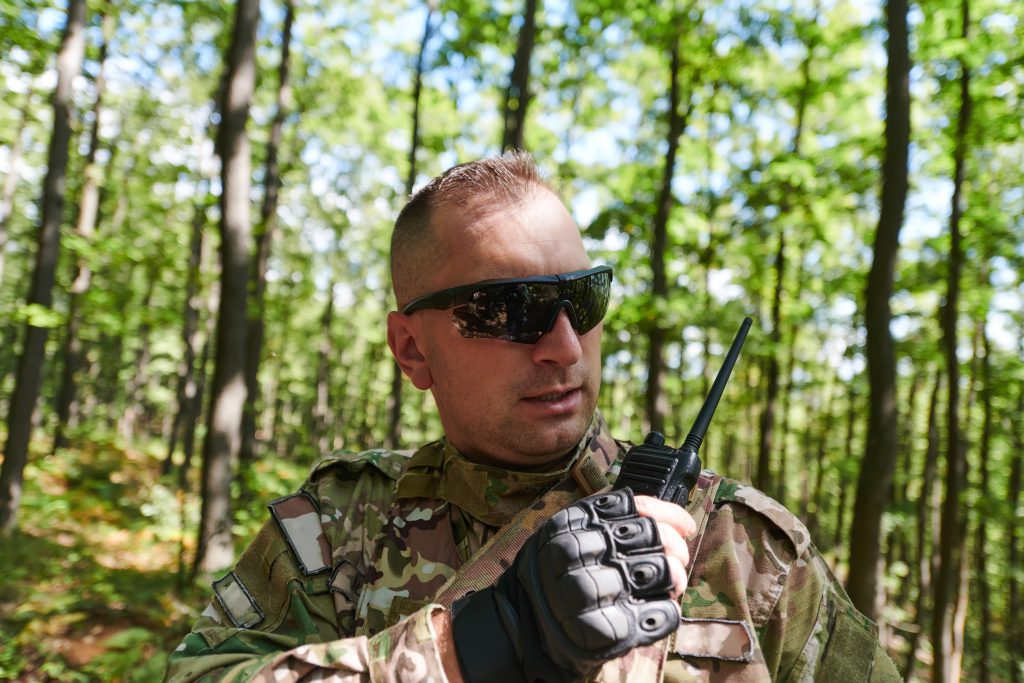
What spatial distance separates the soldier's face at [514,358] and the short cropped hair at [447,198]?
0.14 feet

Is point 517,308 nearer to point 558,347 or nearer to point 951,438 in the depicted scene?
point 558,347

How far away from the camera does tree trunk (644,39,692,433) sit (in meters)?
9.07

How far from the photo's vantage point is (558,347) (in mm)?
1618

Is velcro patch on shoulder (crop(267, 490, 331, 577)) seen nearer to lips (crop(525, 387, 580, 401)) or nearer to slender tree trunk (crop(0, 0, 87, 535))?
lips (crop(525, 387, 580, 401))

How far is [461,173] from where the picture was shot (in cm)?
186

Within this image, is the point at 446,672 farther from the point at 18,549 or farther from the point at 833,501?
the point at 833,501

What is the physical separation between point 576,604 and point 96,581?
9.84 metres

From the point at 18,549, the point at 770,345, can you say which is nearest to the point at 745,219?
the point at 770,345

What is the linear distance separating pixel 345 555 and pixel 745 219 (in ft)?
29.7

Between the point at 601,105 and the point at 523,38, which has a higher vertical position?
the point at 601,105

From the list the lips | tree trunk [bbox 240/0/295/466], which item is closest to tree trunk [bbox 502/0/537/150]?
the lips

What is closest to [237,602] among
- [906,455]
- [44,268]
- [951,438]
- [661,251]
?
[661,251]

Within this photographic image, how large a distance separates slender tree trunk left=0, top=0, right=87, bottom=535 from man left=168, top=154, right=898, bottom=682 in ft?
36.5

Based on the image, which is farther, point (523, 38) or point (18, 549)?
point (18, 549)
